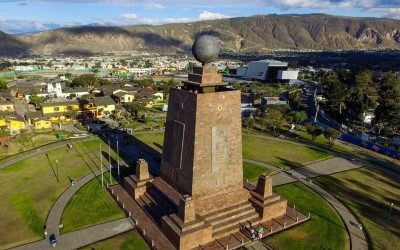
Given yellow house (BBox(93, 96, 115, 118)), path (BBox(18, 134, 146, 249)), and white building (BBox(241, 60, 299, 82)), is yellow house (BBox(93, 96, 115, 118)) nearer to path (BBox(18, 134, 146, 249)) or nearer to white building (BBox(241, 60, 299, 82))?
path (BBox(18, 134, 146, 249))

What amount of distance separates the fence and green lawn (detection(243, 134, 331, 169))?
1159 centimetres

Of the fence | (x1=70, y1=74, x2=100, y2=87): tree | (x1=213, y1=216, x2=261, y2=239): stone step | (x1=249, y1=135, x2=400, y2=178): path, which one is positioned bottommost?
(x1=213, y1=216, x2=261, y2=239): stone step

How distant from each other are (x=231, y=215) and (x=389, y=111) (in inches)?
2214

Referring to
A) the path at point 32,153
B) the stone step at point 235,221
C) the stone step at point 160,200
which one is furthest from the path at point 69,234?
the path at point 32,153

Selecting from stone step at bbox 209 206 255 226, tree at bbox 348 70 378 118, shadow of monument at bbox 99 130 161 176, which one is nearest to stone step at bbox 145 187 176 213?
stone step at bbox 209 206 255 226

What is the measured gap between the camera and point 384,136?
73125 mm

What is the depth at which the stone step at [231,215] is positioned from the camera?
32.4 m

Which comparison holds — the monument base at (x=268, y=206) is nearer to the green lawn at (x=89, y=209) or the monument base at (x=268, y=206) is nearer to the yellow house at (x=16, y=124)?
the green lawn at (x=89, y=209)

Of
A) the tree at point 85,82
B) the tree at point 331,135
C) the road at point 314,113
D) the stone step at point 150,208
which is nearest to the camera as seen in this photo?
the stone step at point 150,208

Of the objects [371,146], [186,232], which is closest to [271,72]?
[371,146]

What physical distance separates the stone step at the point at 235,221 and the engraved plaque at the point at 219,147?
516 cm

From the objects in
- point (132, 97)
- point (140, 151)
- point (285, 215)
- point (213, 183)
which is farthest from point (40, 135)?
point (285, 215)

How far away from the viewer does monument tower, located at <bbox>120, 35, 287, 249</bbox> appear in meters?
30.6

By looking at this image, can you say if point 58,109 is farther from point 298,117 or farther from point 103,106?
point 298,117
